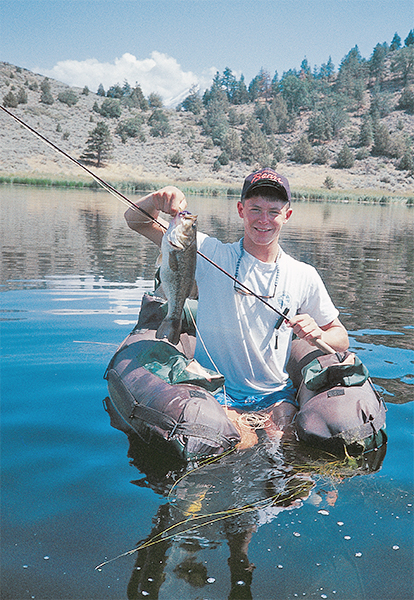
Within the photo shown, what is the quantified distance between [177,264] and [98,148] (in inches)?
2567

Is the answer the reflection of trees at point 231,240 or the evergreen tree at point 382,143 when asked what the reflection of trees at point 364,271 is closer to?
the reflection of trees at point 231,240

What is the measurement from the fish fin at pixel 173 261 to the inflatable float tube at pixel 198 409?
2.36ft

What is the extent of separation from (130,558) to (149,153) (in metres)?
75.4

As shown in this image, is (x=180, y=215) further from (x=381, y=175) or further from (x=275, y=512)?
(x=381, y=175)

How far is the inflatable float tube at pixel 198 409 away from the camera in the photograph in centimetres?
438

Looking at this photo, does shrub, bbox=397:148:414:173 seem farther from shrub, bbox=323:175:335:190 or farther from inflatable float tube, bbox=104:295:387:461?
inflatable float tube, bbox=104:295:387:461

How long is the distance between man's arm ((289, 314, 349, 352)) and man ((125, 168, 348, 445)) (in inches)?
0.4

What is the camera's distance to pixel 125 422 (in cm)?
529

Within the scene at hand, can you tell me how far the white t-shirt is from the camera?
4.98 meters

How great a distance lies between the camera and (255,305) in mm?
4996

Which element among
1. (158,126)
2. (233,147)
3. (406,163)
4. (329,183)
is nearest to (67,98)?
(158,126)

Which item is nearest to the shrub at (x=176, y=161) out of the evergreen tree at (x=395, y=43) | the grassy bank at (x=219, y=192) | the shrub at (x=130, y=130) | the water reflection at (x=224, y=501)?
the grassy bank at (x=219, y=192)

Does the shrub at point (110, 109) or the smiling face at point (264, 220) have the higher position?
the shrub at point (110, 109)

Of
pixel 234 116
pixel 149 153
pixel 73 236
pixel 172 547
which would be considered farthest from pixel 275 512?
pixel 234 116
